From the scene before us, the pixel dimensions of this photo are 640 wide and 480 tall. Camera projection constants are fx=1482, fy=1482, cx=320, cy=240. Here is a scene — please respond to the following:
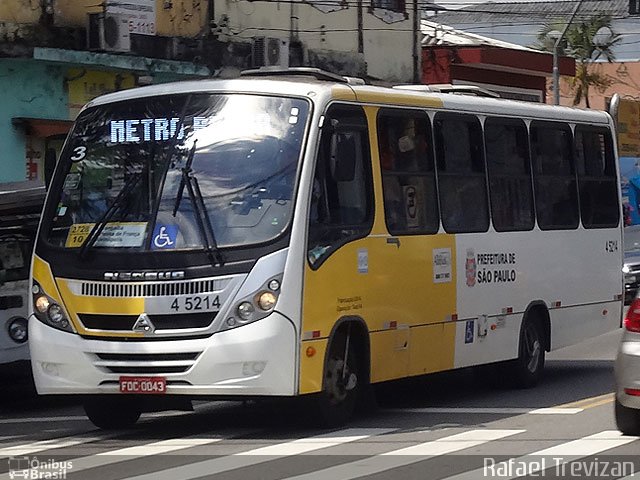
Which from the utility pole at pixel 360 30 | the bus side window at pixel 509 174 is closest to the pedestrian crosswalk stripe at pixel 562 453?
the bus side window at pixel 509 174

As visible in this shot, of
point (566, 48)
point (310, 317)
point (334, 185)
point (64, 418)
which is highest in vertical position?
point (566, 48)

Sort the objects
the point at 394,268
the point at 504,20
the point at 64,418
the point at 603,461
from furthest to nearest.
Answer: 1. the point at 504,20
2. the point at 64,418
3. the point at 394,268
4. the point at 603,461

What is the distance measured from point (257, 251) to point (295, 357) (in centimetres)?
86

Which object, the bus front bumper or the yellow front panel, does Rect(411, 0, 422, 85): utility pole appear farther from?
the bus front bumper

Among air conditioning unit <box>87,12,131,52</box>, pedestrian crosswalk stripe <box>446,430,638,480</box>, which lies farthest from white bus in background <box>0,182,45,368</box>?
air conditioning unit <box>87,12,131,52</box>

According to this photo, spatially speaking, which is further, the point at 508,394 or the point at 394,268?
the point at 508,394

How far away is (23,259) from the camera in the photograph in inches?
581

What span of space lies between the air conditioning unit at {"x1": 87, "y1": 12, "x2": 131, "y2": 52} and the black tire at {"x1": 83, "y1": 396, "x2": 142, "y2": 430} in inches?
510

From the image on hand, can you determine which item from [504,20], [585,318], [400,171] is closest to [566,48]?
[504,20]

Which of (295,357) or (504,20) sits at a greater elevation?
(504,20)

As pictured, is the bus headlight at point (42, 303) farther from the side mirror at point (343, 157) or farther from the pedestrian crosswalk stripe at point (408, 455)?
the pedestrian crosswalk stripe at point (408, 455)

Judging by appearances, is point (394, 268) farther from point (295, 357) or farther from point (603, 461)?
point (603, 461)

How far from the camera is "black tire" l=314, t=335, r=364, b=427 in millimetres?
11834

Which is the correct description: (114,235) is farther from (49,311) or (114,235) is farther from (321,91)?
(321,91)
